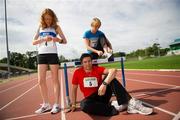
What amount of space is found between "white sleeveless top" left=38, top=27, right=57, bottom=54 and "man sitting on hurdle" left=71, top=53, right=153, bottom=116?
0.68 metres

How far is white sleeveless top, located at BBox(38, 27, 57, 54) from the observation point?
4098mm

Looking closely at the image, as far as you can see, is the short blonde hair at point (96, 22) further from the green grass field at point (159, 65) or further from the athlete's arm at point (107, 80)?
the green grass field at point (159, 65)

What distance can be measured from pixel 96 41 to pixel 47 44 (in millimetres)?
1055

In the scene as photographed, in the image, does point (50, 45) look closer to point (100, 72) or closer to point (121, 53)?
point (100, 72)

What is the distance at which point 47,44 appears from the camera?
13.4 feet

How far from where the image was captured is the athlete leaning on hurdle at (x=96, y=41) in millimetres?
4504

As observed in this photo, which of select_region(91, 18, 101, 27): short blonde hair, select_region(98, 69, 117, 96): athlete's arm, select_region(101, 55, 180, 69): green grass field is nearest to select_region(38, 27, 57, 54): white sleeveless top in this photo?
select_region(91, 18, 101, 27): short blonde hair

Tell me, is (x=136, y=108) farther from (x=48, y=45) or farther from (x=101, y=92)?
(x=48, y=45)

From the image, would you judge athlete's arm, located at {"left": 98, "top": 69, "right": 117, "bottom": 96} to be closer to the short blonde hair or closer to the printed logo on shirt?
the printed logo on shirt

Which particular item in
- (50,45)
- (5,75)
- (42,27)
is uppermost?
(42,27)

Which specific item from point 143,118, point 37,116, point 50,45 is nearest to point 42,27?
point 50,45

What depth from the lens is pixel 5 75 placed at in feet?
109

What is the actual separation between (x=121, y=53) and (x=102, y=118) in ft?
7.26

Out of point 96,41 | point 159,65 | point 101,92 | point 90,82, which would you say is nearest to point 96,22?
point 96,41
